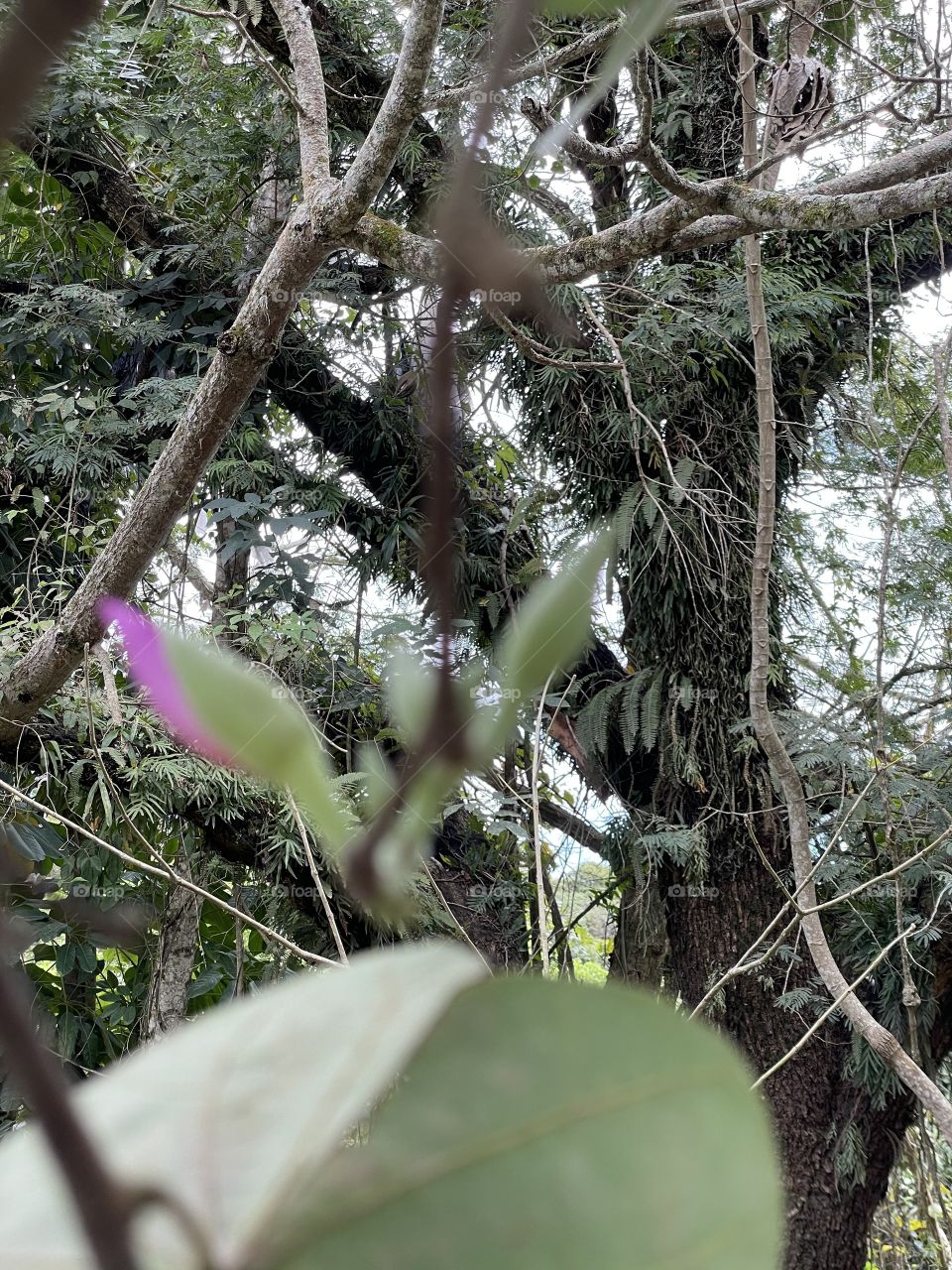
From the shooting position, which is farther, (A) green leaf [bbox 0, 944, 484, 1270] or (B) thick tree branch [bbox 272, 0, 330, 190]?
(B) thick tree branch [bbox 272, 0, 330, 190]

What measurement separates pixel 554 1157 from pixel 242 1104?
2 cm

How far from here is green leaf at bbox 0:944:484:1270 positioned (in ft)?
0.19

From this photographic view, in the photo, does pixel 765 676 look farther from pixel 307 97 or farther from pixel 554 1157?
pixel 554 1157

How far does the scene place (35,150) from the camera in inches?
76.7

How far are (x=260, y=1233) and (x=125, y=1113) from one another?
0.06 feet

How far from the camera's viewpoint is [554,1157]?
2.2 inches

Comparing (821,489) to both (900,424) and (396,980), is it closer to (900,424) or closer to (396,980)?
(900,424)

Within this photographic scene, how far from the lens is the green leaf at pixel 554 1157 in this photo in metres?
0.06

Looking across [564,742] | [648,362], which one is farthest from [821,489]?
[564,742]
